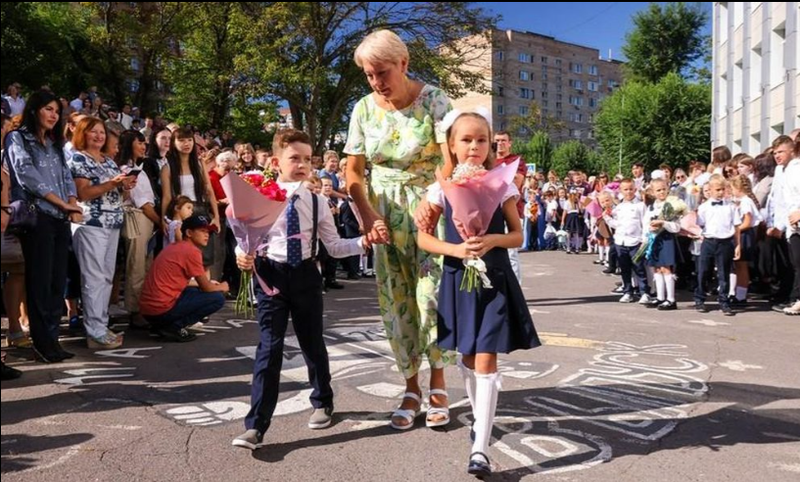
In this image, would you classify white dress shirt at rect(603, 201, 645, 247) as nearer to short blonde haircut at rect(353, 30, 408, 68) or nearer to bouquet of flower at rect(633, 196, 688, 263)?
bouquet of flower at rect(633, 196, 688, 263)

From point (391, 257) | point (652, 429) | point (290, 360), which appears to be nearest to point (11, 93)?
point (290, 360)

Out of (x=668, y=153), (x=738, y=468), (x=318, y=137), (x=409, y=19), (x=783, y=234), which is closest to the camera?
(x=738, y=468)

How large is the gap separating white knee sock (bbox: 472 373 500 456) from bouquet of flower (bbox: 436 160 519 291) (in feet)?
1.54

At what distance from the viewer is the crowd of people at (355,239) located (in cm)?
350

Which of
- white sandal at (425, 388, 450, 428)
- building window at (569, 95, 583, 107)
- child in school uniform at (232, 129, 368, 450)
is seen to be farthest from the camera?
building window at (569, 95, 583, 107)

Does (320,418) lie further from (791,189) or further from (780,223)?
(780,223)

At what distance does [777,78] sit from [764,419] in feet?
80.0

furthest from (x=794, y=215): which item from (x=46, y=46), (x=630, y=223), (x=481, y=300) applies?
(x=46, y=46)

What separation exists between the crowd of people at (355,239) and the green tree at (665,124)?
3541 cm

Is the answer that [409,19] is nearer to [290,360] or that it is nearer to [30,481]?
[290,360]

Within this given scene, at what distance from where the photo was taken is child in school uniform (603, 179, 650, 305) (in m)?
9.54

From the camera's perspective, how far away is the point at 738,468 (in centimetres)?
336

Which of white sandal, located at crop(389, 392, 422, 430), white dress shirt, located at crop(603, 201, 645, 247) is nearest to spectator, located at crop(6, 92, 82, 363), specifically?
white sandal, located at crop(389, 392, 422, 430)

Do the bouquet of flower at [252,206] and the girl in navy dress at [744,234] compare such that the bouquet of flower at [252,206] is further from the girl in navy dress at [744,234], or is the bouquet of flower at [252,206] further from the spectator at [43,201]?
the girl in navy dress at [744,234]
